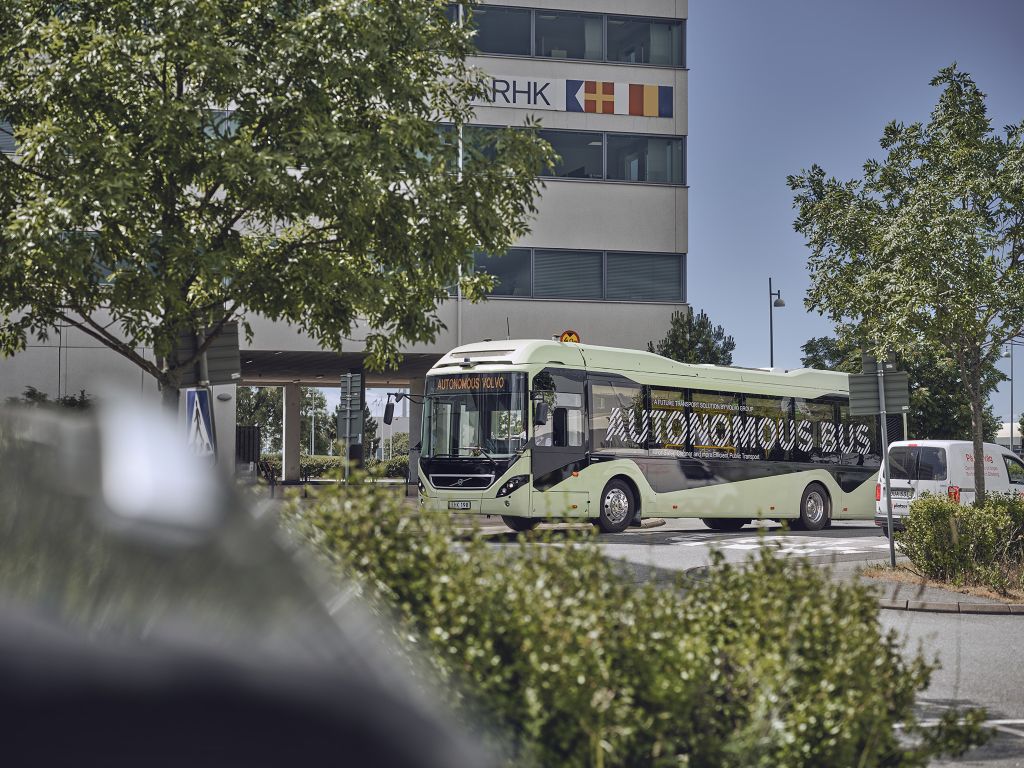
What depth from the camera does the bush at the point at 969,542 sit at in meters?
12.2

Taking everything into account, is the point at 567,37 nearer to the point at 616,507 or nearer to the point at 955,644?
the point at 616,507

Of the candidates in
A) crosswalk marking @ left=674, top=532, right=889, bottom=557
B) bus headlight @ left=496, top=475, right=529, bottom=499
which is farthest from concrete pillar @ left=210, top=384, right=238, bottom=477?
crosswalk marking @ left=674, top=532, right=889, bottom=557

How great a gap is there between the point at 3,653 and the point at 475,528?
2201mm

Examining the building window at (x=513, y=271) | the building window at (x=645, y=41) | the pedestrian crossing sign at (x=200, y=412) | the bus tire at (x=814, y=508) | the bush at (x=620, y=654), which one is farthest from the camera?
the building window at (x=645, y=41)

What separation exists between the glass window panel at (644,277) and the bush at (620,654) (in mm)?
28244

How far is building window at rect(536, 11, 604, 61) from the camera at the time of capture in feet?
104

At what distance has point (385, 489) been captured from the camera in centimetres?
331

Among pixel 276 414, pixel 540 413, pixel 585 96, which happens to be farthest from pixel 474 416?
pixel 276 414

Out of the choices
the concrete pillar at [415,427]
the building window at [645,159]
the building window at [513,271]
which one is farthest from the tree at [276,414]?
the building window at [645,159]

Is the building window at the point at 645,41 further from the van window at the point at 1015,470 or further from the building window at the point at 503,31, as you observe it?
the van window at the point at 1015,470

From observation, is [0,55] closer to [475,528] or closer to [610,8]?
[475,528]

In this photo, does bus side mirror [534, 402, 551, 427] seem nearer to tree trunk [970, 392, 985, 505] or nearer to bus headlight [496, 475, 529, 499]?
bus headlight [496, 475, 529, 499]

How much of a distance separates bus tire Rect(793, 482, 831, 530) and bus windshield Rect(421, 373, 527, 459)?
779cm

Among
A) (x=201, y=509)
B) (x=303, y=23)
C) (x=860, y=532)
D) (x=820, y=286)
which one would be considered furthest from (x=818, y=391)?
(x=201, y=509)
